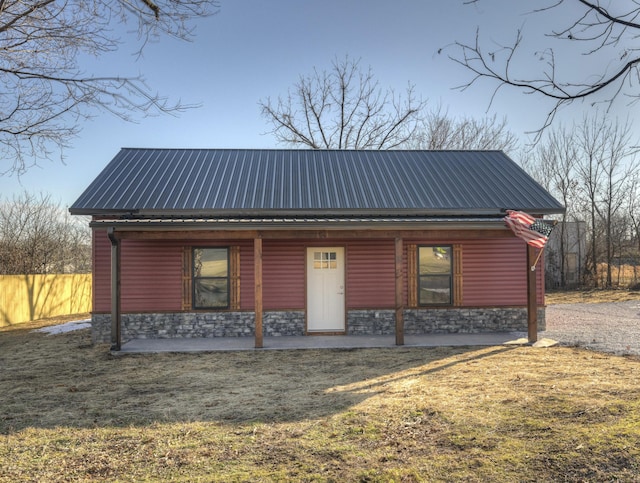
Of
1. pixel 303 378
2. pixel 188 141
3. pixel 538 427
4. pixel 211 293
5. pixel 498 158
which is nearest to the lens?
pixel 538 427

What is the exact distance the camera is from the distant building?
2317cm

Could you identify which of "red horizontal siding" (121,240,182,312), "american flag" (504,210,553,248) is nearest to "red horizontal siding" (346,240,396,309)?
"american flag" (504,210,553,248)

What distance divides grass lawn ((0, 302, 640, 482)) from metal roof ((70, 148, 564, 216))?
3783mm

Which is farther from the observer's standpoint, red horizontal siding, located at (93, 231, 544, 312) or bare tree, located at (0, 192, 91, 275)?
bare tree, located at (0, 192, 91, 275)

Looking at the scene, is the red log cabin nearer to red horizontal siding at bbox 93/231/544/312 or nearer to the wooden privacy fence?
red horizontal siding at bbox 93/231/544/312

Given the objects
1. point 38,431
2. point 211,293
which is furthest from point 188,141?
point 38,431

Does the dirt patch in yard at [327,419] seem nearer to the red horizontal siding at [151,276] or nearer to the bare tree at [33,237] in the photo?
the red horizontal siding at [151,276]

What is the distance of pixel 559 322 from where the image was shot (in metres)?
12.4

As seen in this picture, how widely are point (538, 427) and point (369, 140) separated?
21.2 meters

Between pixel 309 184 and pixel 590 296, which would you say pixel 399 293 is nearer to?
pixel 309 184

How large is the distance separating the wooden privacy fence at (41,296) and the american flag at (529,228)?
1511 cm

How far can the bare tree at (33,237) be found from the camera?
17.8m

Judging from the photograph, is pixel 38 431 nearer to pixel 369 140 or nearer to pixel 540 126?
pixel 540 126

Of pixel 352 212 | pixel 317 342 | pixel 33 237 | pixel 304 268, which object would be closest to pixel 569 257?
pixel 352 212
